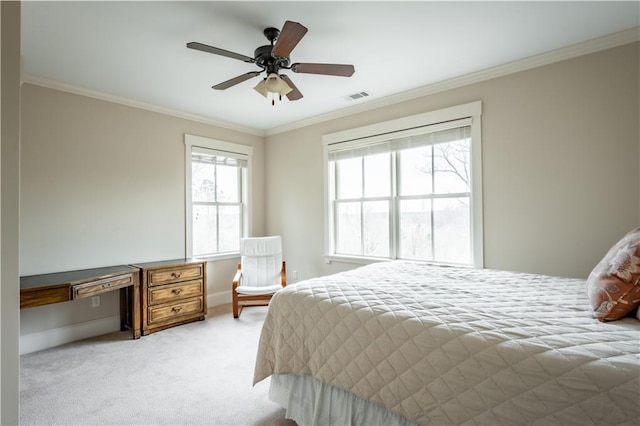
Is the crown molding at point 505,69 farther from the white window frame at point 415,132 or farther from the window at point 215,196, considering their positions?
the window at point 215,196

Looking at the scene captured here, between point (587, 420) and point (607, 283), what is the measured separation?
73 cm

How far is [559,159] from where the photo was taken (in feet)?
9.02

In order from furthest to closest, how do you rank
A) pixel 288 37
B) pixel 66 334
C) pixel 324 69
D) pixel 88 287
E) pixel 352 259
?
1. pixel 352 259
2. pixel 66 334
3. pixel 88 287
4. pixel 324 69
5. pixel 288 37

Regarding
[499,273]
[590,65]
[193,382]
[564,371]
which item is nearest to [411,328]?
[564,371]

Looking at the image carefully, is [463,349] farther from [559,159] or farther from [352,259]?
[352,259]

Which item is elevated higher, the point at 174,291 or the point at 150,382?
the point at 174,291

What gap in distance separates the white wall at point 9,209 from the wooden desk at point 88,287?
223 cm

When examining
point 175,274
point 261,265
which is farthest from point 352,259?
point 175,274

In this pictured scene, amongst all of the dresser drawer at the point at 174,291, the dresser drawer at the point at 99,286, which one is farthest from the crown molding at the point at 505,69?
the dresser drawer at the point at 99,286

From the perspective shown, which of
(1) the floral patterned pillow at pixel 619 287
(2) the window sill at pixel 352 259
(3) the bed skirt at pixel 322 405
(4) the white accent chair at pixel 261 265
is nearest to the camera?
(1) the floral patterned pillow at pixel 619 287

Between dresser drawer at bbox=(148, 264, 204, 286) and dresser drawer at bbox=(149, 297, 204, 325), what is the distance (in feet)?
0.87

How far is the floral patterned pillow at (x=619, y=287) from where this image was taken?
1.41 m

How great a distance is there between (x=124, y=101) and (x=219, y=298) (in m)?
2.78

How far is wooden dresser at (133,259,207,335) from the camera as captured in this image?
136 inches
